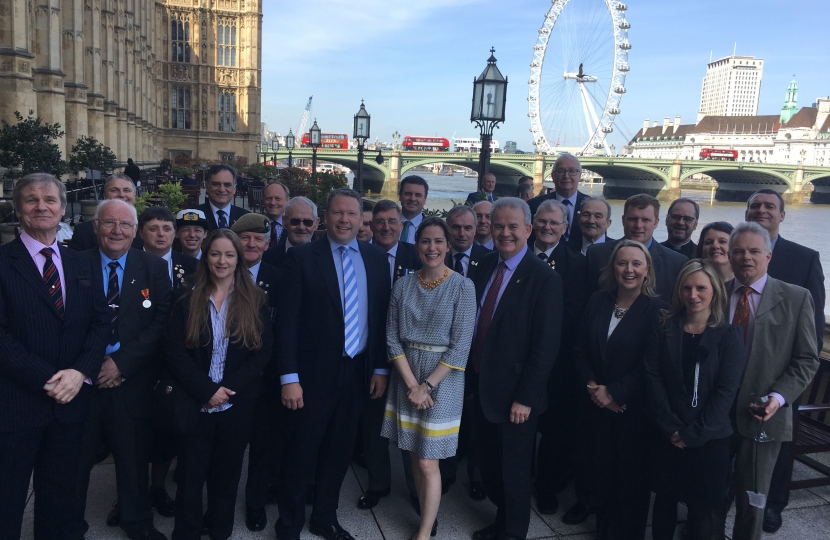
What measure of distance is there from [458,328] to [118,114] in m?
29.0

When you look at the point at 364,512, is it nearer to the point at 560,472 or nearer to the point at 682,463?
the point at 560,472

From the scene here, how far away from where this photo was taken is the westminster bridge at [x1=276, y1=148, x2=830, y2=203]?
47312 millimetres

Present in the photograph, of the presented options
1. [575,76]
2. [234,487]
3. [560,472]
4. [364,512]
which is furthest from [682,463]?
[575,76]

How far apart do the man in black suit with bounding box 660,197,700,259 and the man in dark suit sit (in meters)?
3.79

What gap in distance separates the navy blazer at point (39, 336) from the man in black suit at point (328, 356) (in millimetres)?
899

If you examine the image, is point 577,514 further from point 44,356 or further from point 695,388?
point 44,356

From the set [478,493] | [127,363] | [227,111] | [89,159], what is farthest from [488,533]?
[227,111]

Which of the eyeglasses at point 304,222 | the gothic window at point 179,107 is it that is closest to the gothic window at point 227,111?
the gothic window at point 179,107

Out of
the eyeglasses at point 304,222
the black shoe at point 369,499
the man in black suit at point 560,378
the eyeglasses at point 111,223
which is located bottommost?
the black shoe at point 369,499

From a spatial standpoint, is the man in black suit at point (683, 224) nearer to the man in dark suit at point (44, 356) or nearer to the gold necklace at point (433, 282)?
the gold necklace at point (433, 282)

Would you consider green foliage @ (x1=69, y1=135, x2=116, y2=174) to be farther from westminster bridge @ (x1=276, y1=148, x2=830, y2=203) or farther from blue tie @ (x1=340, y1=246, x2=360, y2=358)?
westminster bridge @ (x1=276, y1=148, x2=830, y2=203)

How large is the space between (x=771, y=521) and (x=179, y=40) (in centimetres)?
4884

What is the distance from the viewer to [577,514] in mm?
3615

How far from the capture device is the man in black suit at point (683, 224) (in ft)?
14.5
